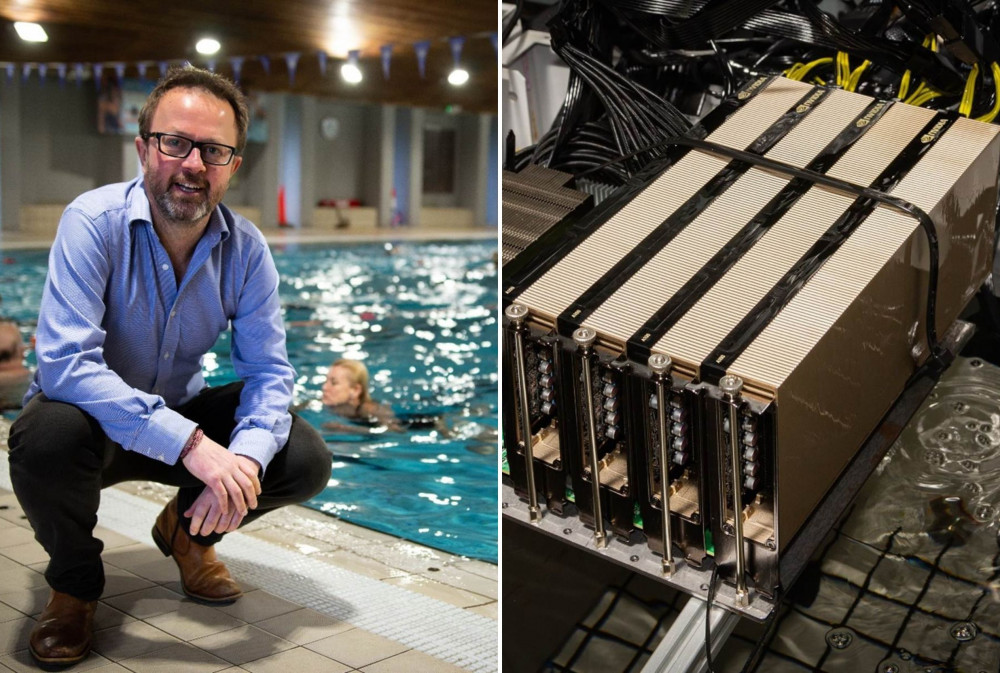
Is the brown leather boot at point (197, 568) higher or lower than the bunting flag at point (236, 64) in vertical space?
lower

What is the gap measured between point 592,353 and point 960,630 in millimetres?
536

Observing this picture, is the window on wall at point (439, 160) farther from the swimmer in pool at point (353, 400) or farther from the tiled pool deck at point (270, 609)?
the tiled pool deck at point (270, 609)

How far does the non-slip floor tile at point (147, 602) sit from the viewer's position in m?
1.28

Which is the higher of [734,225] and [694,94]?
[694,94]

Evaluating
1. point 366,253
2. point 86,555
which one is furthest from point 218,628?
point 366,253

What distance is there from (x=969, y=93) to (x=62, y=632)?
1.45 meters

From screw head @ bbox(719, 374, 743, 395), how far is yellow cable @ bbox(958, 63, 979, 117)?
0.69m

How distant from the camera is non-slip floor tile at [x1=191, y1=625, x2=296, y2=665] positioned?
120cm

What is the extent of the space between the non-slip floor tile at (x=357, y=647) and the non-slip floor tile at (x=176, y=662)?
0.44ft

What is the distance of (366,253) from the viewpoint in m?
8.38

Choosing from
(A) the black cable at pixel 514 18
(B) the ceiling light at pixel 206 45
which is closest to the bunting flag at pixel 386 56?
(B) the ceiling light at pixel 206 45

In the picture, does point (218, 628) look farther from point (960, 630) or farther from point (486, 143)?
point (486, 143)

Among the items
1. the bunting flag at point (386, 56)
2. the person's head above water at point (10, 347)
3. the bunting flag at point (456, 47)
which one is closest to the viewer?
the person's head above water at point (10, 347)

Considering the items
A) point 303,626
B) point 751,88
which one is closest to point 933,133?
point 751,88
